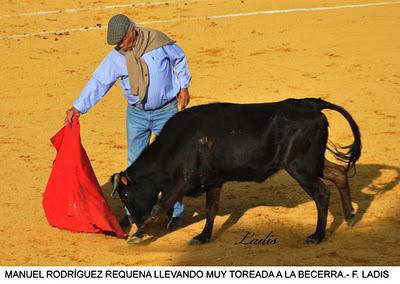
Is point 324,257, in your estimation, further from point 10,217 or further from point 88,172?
point 10,217

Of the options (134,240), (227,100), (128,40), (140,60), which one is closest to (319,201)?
(134,240)

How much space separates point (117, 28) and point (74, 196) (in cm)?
145

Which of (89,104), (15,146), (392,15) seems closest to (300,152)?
(89,104)

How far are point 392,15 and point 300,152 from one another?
8121 millimetres

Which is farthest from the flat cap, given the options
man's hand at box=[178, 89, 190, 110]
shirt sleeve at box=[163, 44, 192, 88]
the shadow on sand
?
the shadow on sand

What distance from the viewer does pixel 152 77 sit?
7816mm

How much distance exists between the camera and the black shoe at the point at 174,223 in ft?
26.9

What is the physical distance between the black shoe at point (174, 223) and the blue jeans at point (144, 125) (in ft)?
0.11

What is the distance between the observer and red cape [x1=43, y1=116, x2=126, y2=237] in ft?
26.4

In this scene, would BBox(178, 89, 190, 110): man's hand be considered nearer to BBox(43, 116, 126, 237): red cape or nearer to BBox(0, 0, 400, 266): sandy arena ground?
BBox(43, 116, 126, 237): red cape

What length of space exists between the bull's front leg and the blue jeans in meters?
0.33

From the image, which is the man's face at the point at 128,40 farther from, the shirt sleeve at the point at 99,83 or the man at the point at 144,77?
the shirt sleeve at the point at 99,83

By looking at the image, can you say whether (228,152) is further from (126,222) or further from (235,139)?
(126,222)

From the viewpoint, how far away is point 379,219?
26.9ft
